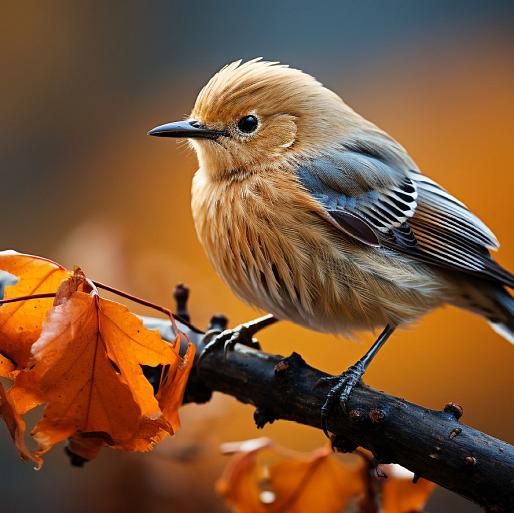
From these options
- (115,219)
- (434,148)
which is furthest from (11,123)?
(434,148)

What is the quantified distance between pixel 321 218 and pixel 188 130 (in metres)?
0.44

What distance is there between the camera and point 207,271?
372 cm

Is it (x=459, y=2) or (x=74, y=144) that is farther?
(x=74, y=144)

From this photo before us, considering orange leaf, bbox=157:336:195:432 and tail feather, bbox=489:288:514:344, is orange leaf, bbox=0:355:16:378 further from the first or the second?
tail feather, bbox=489:288:514:344

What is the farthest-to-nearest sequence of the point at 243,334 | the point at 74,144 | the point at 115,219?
the point at 74,144, the point at 115,219, the point at 243,334

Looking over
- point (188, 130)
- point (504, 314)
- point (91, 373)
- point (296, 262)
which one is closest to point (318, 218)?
point (296, 262)

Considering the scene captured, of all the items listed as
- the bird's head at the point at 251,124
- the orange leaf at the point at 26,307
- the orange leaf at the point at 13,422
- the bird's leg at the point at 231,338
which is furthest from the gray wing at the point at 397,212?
the orange leaf at the point at 13,422

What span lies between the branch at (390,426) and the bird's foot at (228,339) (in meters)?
0.05

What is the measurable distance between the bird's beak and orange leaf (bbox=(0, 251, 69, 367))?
781 mm

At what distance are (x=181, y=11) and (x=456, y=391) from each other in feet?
8.36

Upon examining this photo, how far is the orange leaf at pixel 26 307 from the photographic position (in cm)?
134

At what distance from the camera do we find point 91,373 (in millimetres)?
1293

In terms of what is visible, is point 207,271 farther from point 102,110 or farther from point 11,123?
point 11,123

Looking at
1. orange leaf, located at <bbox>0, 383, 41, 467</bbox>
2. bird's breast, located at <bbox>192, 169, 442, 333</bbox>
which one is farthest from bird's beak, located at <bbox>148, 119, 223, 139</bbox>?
orange leaf, located at <bbox>0, 383, 41, 467</bbox>
